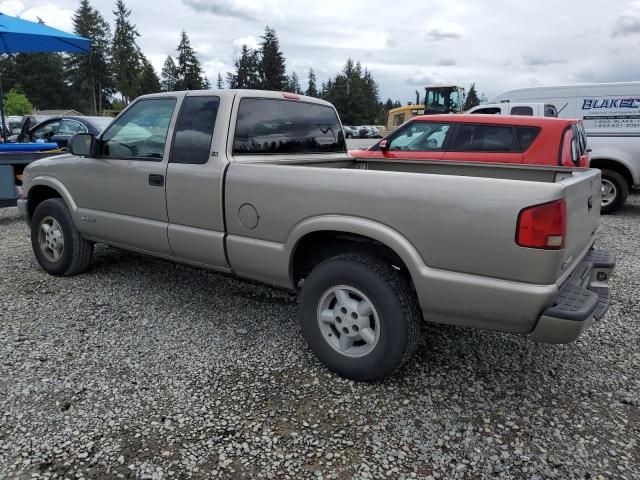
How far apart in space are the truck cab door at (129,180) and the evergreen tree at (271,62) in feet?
284

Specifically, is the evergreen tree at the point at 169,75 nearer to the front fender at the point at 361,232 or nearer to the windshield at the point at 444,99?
the windshield at the point at 444,99

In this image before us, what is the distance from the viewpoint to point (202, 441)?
2482 mm

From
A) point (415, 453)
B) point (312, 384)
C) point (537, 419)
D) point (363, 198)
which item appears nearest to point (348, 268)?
point (363, 198)

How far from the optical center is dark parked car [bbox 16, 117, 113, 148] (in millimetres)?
10058

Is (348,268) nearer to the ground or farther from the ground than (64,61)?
nearer to the ground

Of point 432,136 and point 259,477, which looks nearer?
point 259,477

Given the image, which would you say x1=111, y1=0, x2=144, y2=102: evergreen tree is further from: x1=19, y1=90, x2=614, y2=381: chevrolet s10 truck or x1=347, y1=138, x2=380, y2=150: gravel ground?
x1=19, y1=90, x2=614, y2=381: chevrolet s10 truck

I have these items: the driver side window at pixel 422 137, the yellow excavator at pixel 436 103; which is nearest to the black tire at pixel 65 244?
the driver side window at pixel 422 137

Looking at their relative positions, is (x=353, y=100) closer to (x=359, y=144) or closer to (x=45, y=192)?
(x=359, y=144)

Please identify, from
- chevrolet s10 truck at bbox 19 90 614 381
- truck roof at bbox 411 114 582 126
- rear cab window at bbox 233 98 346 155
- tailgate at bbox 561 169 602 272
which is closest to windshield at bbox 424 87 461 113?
truck roof at bbox 411 114 582 126

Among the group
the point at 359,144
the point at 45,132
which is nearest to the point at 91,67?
the point at 359,144

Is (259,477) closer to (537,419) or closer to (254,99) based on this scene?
(537,419)

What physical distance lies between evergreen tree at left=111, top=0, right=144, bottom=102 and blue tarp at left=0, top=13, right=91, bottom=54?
79.2m

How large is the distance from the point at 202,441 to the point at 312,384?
0.78m
